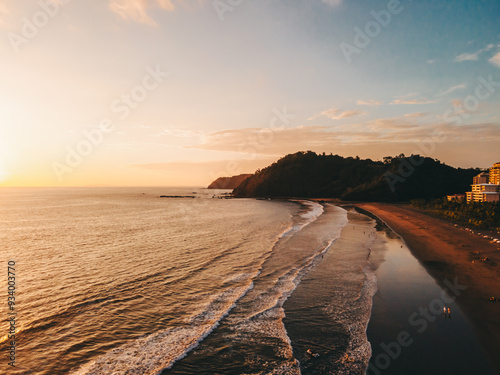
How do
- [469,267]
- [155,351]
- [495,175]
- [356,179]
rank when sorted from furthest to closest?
1. [356,179]
2. [495,175]
3. [469,267]
4. [155,351]

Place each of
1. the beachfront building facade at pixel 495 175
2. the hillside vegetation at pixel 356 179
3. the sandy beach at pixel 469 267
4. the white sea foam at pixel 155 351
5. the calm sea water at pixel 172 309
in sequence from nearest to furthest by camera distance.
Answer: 1. the white sea foam at pixel 155 351
2. the calm sea water at pixel 172 309
3. the sandy beach at pixel 469 267
4. the beachfront building facade at pixel 495 175
5. the hillside vegetation at pixel 356 179

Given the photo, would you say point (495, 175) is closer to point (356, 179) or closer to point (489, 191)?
point (489, 191)

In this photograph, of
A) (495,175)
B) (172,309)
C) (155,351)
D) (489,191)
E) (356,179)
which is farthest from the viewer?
(356,179)

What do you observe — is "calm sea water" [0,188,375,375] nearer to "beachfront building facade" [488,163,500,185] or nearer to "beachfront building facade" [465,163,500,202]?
"beachfront building facade" [465,163,500,202]

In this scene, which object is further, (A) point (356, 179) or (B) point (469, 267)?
(A) point (356, 179)

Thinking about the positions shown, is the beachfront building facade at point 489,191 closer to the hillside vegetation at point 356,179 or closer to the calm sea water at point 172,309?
the calm sea water at point 172,309

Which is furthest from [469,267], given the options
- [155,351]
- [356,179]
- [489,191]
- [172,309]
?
[356,179]

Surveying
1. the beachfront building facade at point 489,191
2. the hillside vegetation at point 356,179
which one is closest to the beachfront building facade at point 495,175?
the beachfront building facade at point 489,191

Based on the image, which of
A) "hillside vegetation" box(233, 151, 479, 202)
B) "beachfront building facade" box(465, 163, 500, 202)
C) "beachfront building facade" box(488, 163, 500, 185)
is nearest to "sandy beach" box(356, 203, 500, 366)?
"beachfront building facade" box(465, 163, 500, 202)
